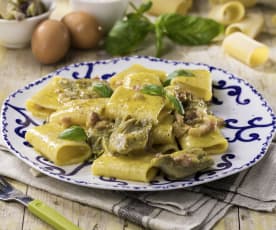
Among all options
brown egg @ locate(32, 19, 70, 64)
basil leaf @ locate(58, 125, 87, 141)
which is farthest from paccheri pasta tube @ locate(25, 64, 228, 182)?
brown egg @ locate(32, 19, 70, 64)

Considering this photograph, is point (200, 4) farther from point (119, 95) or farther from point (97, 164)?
point (97, 164)

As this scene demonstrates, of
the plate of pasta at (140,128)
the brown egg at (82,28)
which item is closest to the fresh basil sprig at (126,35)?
the brown egg at (82,28)

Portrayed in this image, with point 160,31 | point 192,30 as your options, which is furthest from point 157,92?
point 192,30

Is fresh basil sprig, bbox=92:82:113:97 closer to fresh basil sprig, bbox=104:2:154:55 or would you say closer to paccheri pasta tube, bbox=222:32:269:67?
fresh basil sprig, bbox=104:2:154:55

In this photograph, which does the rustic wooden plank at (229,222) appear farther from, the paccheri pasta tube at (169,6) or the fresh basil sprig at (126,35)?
the paccheri pasta tube at (169,6)

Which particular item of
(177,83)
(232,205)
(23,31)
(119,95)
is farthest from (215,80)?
(23,31)

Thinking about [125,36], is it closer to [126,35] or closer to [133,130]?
[126,35]
